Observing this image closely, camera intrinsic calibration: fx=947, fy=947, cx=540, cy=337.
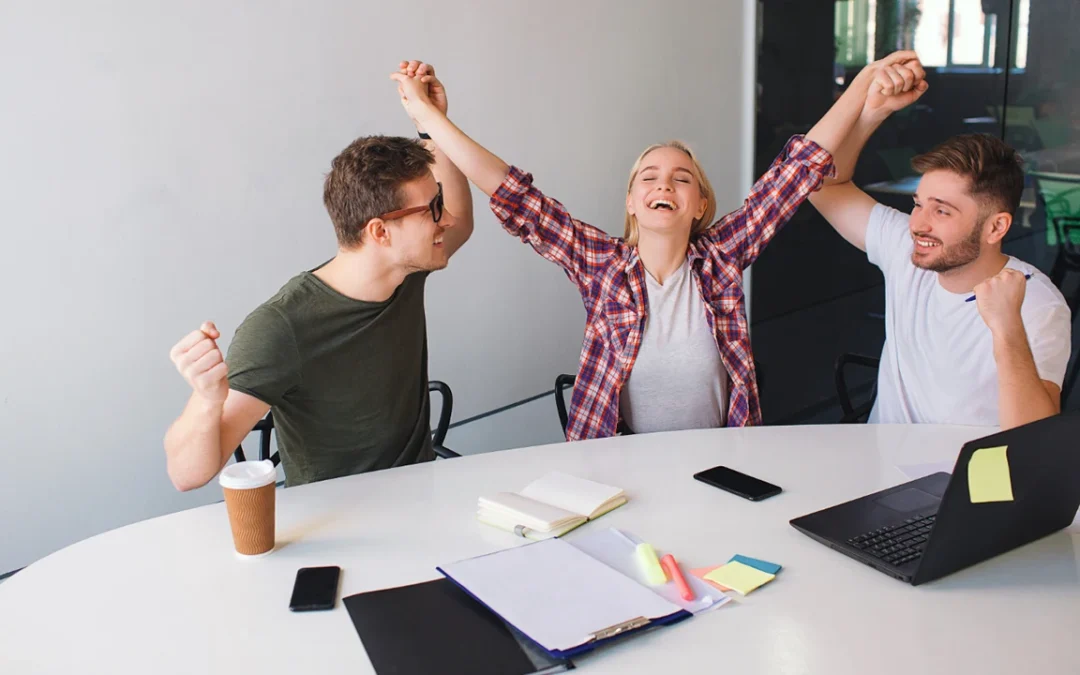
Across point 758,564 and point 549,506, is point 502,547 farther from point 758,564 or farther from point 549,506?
point 758,564

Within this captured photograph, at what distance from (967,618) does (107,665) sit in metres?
1.24

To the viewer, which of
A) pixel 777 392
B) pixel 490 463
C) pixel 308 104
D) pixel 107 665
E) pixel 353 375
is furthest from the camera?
pixel 777 392

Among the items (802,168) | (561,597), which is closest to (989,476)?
(561,597)

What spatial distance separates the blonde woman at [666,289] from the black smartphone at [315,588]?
1271 mm

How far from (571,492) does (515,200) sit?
1.03m

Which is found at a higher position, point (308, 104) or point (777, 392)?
point (308, 104)

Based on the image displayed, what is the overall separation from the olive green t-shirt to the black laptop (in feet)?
3.32

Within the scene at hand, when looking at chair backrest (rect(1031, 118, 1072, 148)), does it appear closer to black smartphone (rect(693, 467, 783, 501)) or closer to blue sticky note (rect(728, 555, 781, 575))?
black smartphone (rect(693, 467, 783, 501))

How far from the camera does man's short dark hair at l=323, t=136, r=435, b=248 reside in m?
→ 2.19

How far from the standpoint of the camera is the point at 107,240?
248 centimetres

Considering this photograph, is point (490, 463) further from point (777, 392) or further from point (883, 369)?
point (777, 392)

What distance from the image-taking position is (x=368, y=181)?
2193 mm

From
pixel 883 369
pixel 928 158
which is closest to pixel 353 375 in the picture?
pixel 883 369

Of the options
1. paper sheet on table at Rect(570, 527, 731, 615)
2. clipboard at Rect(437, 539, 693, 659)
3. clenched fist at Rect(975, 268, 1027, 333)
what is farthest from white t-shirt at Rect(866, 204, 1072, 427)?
clipboard at Rect(437, 539, 693, 659)
